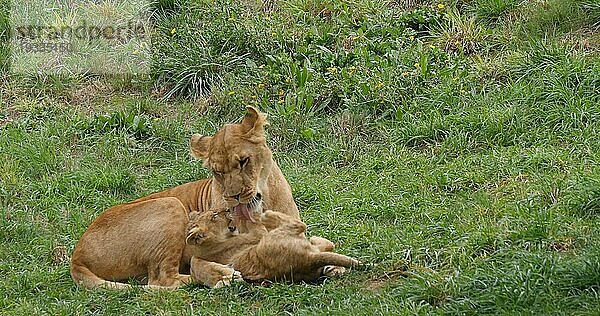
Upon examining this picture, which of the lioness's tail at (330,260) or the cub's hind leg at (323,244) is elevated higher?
the lioness's tail at (330,260)

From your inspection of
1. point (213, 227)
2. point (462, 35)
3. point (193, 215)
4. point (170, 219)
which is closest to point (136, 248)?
point (170, 219)

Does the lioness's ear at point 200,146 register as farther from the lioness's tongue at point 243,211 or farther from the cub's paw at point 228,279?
the cub's paw at point 228,279

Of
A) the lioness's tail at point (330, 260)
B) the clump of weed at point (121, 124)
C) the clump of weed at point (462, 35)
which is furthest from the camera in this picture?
the clump of weed at point (462, 35)

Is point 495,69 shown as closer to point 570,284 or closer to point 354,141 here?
point 354,141

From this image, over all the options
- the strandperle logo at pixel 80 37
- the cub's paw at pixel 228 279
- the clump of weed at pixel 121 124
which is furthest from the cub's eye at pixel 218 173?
the strandperle logo at pixel 80 37

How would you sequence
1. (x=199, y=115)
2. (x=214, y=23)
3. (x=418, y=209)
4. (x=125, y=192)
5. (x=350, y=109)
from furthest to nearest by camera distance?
(x=214, y=23) < (x=199, y=115) < (x=350, y=109) < (x=125, y=192) < (x=418, y=209)

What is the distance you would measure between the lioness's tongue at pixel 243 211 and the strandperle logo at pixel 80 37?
529cm

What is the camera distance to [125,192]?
9094 millimetres

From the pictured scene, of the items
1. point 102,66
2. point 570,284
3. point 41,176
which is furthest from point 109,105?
point 570,284

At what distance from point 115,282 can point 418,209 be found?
2.29m

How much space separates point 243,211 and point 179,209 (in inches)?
20.4

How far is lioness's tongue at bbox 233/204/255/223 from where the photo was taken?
6559 mm

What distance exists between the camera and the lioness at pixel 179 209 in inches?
259

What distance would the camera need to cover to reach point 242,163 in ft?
21.7
